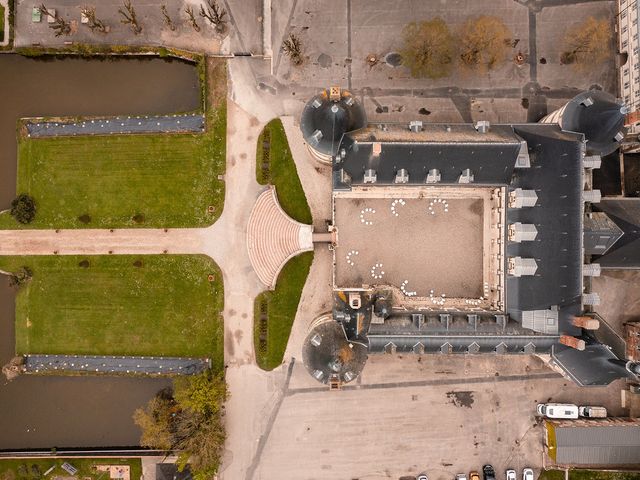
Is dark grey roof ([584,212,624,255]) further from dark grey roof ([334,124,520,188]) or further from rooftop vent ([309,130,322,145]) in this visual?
rooftop vent ([309,130,322,145])

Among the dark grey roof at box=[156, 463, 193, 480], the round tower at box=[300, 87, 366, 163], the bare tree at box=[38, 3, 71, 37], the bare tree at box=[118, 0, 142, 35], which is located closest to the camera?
the round tower at box=[300, 87, 366, 163]

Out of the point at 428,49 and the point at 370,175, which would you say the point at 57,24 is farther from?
the point at 428,49

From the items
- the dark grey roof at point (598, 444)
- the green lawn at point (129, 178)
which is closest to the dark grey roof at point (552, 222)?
the dark grey roof at point (598, 444)

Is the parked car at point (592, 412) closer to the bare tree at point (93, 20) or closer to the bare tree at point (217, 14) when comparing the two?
the bare tree at point (217, 14)

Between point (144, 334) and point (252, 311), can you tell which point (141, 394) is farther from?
point (252, 311)

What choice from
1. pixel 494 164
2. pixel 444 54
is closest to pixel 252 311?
pixel 494 164

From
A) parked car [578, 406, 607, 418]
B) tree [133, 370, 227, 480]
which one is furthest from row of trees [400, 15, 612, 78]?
tree [133, 370, 227, 480]
